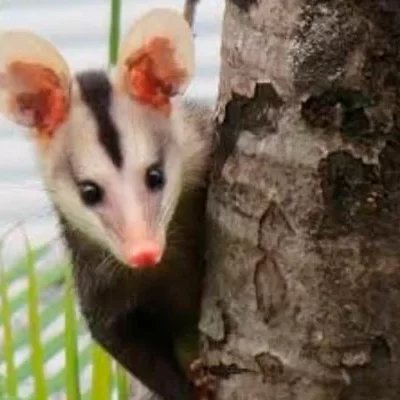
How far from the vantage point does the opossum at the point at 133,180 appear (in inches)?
57.1

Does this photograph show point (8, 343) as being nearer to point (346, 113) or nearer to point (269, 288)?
point (269, 288)

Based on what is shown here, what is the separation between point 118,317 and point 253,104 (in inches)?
14.9

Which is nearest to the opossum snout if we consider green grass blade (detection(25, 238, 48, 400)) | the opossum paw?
the opossum paw

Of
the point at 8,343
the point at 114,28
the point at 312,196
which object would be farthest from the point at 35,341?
the point at 312,196

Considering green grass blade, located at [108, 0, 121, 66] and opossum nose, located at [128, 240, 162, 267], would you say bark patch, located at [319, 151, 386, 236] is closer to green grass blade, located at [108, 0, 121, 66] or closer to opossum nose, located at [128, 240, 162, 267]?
opossum nose, located at [128, 240, 162, 267]

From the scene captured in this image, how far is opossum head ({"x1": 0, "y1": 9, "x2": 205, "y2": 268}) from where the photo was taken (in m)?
1.44

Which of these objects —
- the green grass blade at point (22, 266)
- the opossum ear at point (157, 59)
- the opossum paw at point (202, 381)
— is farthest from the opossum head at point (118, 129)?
the green grass blade at point (22, 266)

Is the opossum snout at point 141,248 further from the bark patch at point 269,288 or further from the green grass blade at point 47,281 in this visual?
the green grass blade at point 47,281

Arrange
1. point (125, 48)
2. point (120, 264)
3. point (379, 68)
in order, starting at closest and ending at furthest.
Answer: point (379, 68) < point (125, 48) < point (120, 264)

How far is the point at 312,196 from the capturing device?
1.29 metres

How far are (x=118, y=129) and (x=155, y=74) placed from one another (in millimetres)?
64

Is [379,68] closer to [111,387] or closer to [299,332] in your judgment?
[299,332]

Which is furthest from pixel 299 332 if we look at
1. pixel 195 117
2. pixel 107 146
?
pixel 195 117

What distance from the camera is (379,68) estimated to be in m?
1.27
